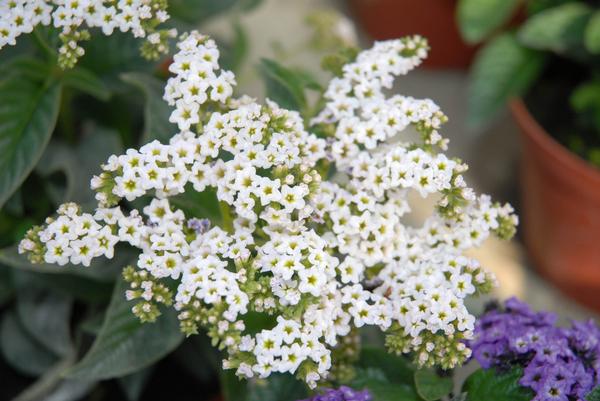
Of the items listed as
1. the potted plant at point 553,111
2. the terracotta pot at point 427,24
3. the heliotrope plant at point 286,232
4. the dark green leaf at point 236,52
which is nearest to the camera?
the heliotrope plant at point 286,232

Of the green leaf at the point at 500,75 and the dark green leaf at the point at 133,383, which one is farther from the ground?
the green leaf at the point at 500,75

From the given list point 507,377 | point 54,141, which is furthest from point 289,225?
point 54,141

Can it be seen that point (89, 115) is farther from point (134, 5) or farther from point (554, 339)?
point (554, 339)

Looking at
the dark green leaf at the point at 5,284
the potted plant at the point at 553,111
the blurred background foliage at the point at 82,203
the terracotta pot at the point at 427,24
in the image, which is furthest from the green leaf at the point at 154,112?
the terracotta pot at the point at 427,24

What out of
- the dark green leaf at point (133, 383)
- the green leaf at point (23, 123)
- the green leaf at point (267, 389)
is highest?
the green leaf at point (23, 123)

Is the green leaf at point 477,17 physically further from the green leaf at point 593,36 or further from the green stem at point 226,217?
the green stem at point 226,217

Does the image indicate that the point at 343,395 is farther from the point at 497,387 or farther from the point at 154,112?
the point at 154,112
